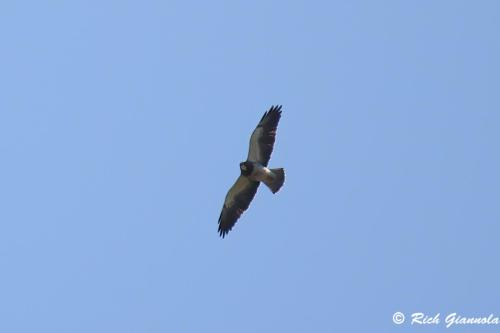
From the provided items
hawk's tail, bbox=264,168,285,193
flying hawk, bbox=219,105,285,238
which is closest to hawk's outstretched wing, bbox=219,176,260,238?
flying hawk, bbox=219,105,285,238

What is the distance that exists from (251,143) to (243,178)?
85 centimetres

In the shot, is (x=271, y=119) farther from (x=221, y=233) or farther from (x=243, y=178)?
(x=221, y=233)

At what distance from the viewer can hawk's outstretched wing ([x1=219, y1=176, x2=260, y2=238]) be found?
971 inches

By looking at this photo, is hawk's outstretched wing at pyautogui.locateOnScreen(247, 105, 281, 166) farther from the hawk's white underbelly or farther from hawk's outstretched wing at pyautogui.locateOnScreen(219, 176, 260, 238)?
hawk's outstretched wing at pyautogui.locateOnScreen(219, 176, 260, 238)

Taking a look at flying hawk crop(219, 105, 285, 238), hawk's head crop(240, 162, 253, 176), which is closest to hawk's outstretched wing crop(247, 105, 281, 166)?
flying hawk crop(219, 105, 285, 238)

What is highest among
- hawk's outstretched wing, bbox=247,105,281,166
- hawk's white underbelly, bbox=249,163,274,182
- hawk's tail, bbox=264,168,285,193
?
hawk's outstretched wing, bbox=247,105,281,166

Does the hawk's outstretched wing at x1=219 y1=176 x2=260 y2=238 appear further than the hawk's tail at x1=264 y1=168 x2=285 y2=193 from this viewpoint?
Yes

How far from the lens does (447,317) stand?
71.5ft

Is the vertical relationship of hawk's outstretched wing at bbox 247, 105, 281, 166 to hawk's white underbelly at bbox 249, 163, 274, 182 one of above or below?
above

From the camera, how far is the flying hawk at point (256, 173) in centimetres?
2406

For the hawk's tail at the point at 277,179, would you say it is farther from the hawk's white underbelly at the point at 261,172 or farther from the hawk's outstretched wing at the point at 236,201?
the hawk's outstretched wing at the point at 236,201

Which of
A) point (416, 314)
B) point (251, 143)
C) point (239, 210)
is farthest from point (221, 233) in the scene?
point (416, 314)

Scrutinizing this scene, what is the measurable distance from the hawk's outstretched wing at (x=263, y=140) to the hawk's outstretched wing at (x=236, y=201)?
0.60 m

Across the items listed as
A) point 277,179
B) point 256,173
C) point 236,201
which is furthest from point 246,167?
point 236,201
